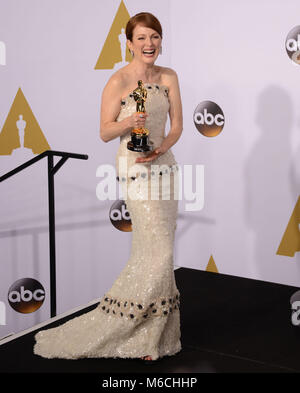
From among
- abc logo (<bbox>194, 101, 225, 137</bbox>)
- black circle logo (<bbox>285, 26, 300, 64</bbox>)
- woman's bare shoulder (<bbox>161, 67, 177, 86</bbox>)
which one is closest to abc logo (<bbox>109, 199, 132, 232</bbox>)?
abc logo (<bbox>194, 101, 225, 137</bbox>)

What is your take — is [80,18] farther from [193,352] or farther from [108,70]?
[193,352]

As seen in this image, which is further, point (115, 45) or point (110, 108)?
point (115, 45)

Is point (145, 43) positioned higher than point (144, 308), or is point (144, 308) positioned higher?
point (145, 43)

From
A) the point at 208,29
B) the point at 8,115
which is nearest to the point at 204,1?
the point at 208,29

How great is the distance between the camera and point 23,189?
4.79 m

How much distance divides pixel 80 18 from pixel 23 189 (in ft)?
4.77

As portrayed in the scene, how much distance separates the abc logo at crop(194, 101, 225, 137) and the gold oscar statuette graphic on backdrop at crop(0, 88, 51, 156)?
1378mm

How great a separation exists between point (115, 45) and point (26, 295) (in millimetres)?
2174

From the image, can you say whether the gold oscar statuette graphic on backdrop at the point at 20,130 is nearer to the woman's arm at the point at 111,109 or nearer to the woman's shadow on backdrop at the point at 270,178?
the woman's arm at the point at 111,109

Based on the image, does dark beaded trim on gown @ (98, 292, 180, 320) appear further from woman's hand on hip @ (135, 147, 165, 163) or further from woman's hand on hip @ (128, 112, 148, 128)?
woman's hand on hip @ (128, 112, 148, 128)

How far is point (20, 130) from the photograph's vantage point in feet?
15.5

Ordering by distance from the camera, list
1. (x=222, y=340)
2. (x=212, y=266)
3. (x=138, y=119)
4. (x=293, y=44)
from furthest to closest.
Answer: (x=212, y=266)
(x=293, y=44)
(x=222, y=340)
(x=138, y=119)

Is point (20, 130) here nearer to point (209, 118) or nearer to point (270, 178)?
point (209, 118)

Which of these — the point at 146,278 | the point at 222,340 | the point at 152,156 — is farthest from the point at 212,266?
the point at 152,156
